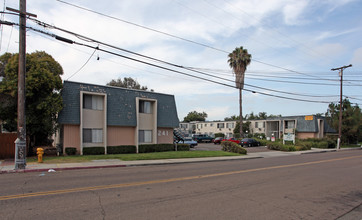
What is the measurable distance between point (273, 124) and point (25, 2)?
49.3m

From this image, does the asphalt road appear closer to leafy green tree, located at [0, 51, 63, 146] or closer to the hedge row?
leafy green tree, located at [0, 51, 63, 146]

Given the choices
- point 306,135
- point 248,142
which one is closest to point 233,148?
point 248,142

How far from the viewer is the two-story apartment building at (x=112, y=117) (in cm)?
2127

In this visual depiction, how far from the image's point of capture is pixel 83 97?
2228cm

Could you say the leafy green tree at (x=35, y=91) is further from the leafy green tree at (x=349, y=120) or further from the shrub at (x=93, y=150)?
the leafy green tree at (x=349, y=120)

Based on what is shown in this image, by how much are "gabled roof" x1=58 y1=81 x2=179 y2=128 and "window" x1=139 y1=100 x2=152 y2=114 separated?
0.63 metres

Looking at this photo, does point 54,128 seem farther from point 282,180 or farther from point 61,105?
point 282,180

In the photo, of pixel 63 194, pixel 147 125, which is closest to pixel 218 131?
pixel 147 125

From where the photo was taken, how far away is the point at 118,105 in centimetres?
2403

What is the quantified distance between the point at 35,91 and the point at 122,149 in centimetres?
842

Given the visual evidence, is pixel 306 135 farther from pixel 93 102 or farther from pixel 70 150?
pixel 70 150

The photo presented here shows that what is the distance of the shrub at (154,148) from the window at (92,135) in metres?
3.66

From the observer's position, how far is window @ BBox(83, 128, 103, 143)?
22047 millimetres

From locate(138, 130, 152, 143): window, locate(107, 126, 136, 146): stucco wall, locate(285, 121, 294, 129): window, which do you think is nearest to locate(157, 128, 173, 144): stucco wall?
locate(138, 130, 152, 143): window
